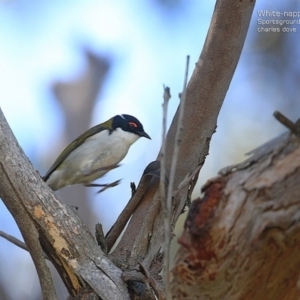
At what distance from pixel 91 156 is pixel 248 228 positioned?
84.1 inches

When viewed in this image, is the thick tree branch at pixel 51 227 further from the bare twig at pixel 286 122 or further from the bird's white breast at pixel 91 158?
the bird's white breast at pixel 91 158

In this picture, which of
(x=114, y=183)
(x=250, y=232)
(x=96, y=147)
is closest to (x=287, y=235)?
(x=250, y=232)

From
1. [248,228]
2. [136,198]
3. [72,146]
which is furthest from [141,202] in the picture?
[248,228]

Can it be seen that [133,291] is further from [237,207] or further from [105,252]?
[237,207]

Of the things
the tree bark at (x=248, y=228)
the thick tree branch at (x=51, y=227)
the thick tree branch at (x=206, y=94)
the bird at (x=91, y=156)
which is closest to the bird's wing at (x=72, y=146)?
the bird at (x=91, y=156)

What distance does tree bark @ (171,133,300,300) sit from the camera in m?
0.94

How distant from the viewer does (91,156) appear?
10.00 feet

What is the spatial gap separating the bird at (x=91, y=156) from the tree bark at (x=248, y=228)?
1872mm

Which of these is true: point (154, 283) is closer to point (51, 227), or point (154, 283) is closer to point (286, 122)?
point (51, 227)

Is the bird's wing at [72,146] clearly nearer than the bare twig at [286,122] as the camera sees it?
No

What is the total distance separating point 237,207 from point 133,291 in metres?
0.96

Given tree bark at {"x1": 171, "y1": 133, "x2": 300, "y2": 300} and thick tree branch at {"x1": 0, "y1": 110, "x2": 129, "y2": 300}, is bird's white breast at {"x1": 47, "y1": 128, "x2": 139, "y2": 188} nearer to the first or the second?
thick tree branch at {"x1": 0, "y1": 110, "x2": 129, "y2": 300}

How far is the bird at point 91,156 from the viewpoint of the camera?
3.01 meters

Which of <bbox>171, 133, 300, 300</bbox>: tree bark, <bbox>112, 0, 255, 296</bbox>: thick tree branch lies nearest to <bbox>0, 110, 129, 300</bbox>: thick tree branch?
<bbox>112, 0, 255, 296</bbox>: thick tree branch
